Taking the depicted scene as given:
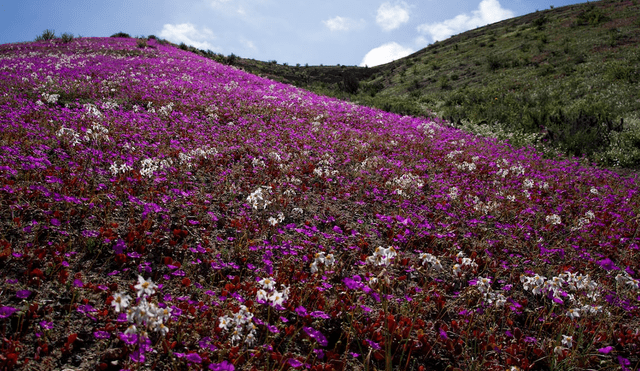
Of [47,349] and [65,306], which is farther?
[65,306]

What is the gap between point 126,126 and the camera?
7984mm

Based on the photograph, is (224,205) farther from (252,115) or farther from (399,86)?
(399,86)

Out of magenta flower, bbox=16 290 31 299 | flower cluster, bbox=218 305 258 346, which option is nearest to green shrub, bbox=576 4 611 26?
flower cluster, bbox=218 305 258 346

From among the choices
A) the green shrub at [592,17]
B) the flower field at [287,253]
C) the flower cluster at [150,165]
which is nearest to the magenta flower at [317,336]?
the flower field at [287,253]

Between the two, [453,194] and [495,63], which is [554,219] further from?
[495,63]

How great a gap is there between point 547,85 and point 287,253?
921 inches

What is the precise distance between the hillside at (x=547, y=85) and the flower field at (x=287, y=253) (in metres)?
4.42

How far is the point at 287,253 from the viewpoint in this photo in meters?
4.27

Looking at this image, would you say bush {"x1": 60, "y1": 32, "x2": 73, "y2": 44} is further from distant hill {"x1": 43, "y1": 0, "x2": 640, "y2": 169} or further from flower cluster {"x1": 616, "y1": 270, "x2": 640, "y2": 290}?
flower cluster {"x1": 616, "y1": 270, "x2": 640, "y2": 290}

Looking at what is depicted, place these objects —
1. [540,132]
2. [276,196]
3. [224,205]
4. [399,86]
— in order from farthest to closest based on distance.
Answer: [399,86] < [540,132] < [276,196] < [224,205]

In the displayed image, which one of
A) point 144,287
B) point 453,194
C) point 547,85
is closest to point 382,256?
point 144,287

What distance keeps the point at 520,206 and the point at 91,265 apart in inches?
324

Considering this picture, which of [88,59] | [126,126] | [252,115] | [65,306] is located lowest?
[65,306]

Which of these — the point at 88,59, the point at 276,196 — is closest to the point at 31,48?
the point at 88,59
